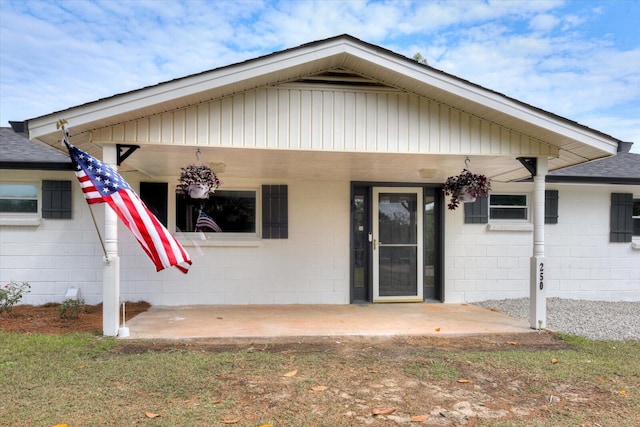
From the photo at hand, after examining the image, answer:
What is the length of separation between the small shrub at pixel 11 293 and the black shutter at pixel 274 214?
3765mm

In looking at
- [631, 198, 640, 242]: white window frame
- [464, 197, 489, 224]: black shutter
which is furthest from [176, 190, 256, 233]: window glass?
[631, 198, 640, 242]: white window frame

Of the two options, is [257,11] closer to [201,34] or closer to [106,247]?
[201,34]

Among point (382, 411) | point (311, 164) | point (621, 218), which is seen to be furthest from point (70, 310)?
point (621, 218)

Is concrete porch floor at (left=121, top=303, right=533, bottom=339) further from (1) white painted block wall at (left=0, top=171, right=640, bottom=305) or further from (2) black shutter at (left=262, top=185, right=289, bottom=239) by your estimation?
(2) black shutter at (left=262, top=185, right=289, bottom=239)

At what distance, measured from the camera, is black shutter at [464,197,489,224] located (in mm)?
7023

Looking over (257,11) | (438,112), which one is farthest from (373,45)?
(257,11)

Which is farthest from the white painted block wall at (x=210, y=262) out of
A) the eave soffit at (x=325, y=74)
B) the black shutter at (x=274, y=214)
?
the eave soffit at (x=325, y=74)

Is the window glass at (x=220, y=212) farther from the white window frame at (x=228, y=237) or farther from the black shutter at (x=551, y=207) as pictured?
the black shutter at (x=551, y=207)

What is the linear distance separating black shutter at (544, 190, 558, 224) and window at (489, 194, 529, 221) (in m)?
0.32

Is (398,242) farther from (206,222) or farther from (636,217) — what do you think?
(636,217)

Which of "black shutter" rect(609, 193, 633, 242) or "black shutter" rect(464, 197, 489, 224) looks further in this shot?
"black shutter" rect(609, 193, 633, 242)

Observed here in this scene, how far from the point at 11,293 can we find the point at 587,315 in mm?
8716

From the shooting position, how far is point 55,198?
6.34m

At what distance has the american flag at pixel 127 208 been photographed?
360cm
